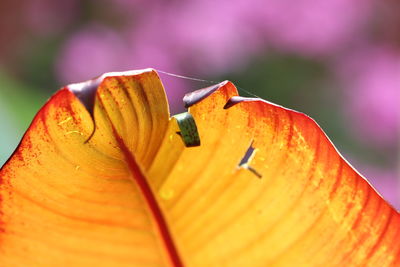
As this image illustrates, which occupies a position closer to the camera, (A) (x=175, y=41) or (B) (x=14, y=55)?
(A) (x=175, y=41)

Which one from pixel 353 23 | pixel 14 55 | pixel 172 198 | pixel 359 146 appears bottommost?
pixel 359 146

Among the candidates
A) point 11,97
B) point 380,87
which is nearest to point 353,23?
point 380,87

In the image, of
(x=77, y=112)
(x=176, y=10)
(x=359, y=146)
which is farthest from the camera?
(x=359, y=146)

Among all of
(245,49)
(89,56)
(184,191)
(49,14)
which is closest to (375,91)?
(245,49)

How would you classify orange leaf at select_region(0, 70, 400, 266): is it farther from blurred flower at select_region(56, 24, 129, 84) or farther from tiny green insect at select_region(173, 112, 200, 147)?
blurred flower at select_region(56, 24, 129, 84)

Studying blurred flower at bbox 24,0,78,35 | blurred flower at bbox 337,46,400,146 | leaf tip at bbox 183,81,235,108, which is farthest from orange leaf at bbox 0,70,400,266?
blurred flower at bbox 24,0,78,35

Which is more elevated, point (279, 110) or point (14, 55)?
point (279, 110)

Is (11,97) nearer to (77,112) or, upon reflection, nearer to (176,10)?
(176,10)

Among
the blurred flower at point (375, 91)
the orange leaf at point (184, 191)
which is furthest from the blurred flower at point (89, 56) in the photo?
the orange leaf at point (184, 191)

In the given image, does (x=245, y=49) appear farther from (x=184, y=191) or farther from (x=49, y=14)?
(x=184, y=191)
